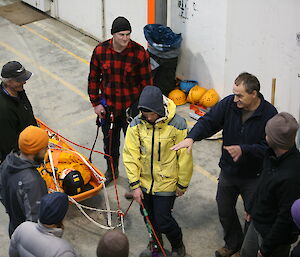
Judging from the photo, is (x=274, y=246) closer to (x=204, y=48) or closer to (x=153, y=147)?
(x=153, y=147)

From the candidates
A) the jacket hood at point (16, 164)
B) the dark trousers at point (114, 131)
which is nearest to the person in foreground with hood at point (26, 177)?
the jacket hood at point (16, 164)

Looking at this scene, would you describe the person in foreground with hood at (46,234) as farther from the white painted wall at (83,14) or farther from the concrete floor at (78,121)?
the white painted wall at (83,14)

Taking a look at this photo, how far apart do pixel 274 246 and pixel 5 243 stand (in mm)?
3464

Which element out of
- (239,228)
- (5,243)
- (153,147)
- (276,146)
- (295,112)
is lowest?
(5,243)

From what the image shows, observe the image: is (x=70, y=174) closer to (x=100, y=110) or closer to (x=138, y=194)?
(x=100, y=110)

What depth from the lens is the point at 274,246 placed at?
4727 millimetres

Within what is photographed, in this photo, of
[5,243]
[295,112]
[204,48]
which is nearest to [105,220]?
[5,243]

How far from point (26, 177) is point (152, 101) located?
1446 millimetres

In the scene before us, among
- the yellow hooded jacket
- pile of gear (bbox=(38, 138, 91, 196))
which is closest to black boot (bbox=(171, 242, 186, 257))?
the yellow hooded jacket

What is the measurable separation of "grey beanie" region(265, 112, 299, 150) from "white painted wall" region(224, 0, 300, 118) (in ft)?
10.9

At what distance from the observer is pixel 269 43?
8.00 metres

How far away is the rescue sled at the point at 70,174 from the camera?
6754mm

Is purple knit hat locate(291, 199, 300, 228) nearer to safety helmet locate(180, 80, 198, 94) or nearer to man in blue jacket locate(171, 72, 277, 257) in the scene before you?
man in blue jacket locate(171, 72, 277, 257)

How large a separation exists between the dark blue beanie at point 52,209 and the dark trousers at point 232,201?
79.9 inches
